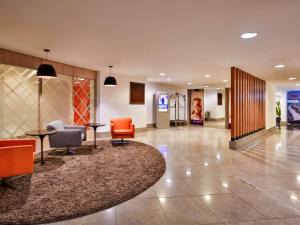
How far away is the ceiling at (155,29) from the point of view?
2.62 metres

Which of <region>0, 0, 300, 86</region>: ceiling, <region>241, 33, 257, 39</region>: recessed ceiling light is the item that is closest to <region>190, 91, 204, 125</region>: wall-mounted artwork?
<region>0, 0, 300, 86</region>: ceiling

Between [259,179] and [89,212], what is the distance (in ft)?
9.31

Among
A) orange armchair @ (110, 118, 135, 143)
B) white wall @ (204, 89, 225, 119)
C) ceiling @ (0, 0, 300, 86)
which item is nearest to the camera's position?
ceiling @ (0, 0, 300, 86)

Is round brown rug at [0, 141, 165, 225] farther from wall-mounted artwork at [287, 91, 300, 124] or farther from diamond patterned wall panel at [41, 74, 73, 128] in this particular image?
wall-mounted artwork at [287, 91, 300, 124]

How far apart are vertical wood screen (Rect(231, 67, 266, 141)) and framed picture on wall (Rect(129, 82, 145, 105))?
419 cm

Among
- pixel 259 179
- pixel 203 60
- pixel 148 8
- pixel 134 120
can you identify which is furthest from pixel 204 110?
pixel 148 8

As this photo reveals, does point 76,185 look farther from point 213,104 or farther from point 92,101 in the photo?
point 213,104

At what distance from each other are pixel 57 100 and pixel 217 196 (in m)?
5.68

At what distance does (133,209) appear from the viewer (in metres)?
2.58

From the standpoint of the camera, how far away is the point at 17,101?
570 cm

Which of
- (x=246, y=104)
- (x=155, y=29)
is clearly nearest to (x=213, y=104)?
(x=246, y=104)

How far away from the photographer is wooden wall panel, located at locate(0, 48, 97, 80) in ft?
16.5

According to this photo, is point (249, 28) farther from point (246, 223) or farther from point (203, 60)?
point (246, 223)

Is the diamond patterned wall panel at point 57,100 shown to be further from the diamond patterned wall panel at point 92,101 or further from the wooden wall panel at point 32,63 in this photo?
the diamond patterned wall panel at point 92,101
